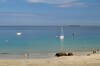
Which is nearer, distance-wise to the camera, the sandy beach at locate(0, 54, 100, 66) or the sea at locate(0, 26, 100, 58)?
the sandy beach at locate(0, 54, 100, 66)

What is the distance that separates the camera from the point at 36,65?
16.7 meters

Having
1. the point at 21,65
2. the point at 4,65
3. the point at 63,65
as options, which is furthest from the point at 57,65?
the point at 4,65

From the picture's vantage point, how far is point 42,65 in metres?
16.7

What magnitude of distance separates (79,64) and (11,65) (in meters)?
4.91

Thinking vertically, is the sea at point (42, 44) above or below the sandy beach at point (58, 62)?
above

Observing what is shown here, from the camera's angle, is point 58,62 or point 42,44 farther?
point 42,44

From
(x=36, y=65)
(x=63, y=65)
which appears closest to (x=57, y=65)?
(x=63, y=65)

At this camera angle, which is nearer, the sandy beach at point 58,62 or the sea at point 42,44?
the sandy beach at point 58,62

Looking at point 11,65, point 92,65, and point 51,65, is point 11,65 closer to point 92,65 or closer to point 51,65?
point 51,65

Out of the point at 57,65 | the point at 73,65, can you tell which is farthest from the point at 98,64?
the point at 57,65

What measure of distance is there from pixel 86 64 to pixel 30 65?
13.2 ft

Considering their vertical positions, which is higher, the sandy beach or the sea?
the sea

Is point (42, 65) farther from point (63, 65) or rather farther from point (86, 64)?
point (86, 64)

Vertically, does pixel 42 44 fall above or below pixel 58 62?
above
